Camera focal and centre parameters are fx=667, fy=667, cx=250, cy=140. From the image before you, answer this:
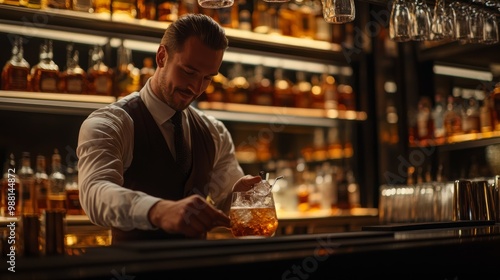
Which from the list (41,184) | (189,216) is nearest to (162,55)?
(189,216)

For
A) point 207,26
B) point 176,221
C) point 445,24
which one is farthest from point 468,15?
point 176,221

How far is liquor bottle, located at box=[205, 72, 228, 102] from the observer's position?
13.2 ft

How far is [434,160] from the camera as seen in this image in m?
4.34

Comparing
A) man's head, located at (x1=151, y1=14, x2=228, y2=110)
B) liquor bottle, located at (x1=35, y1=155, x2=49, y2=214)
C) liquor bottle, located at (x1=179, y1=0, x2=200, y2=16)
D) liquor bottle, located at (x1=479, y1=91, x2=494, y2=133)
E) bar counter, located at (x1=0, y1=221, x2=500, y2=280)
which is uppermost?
liquor bottle, located at (x1=179, y1=0, x2=200, y2=16)

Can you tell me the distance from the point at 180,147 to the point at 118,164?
409 millimetres

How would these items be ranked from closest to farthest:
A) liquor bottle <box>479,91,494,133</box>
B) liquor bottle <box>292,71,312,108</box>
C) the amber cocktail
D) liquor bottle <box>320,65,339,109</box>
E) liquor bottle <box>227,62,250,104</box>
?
Answer: the amber cocktail < liquor bottle <box>479,91,494,133</box> < liquor bottle <box>227,62,250,104</box> < liquor bottle <box>292,71,312,108</box> < liquor bottle <box>320,65,339,109</box>

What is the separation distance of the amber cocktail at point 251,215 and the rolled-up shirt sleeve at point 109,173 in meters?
0.26

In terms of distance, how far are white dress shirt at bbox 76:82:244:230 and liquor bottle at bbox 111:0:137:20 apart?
3.95ft

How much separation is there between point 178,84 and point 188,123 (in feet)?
1.05

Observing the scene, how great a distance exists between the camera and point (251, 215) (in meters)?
1.91

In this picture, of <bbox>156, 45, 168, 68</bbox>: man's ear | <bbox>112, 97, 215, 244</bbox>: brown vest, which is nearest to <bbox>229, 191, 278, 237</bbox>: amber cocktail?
<bbox>112, 97, 215, 244</bbox>: brown vest

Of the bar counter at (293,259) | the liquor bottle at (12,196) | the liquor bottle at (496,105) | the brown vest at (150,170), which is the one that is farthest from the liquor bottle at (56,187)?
the liquor bottle at (496,105)

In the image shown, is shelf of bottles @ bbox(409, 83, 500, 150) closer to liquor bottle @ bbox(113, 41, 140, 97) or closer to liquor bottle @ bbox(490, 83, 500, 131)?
liquor bottle @ bbox(490, 83, 500, 131)

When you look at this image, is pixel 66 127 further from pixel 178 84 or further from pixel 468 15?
pixel 468 15
